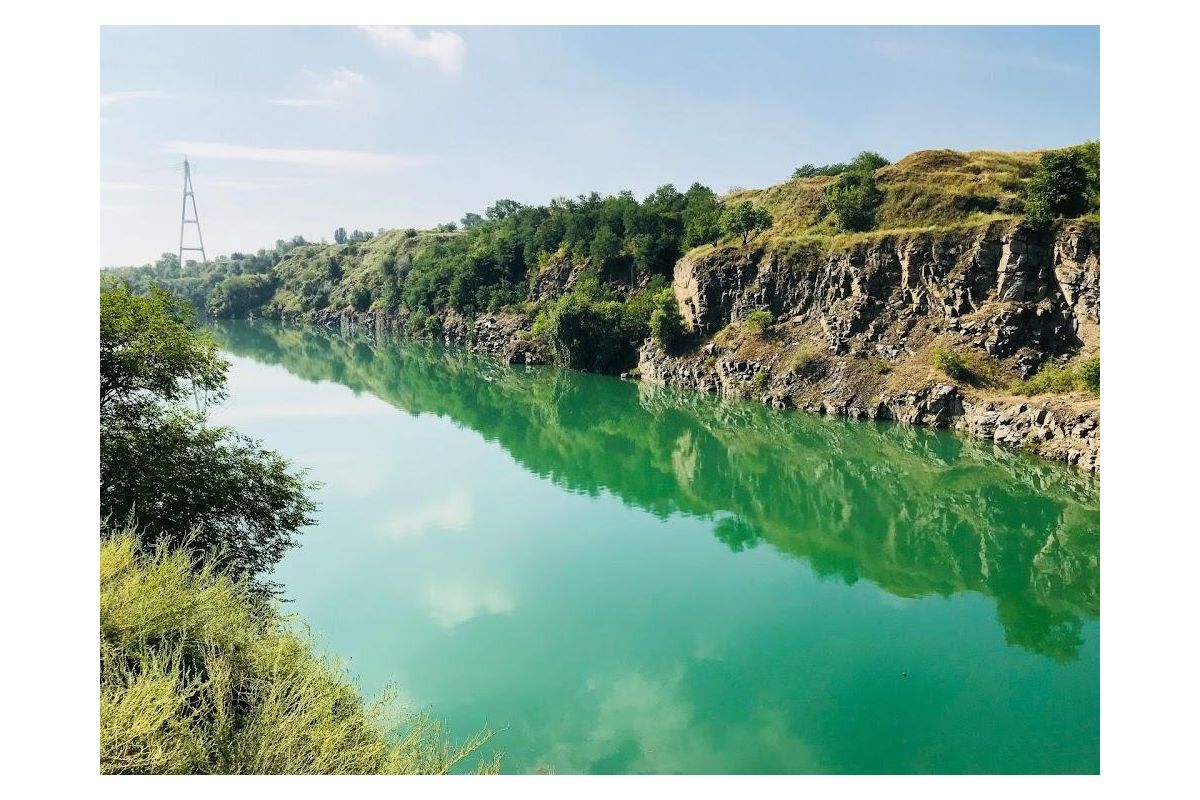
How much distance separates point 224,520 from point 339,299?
102 m

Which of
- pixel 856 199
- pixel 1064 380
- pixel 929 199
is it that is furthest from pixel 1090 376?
pixel 856 199

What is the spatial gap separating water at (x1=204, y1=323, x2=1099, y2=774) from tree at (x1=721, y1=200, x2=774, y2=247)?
18.0 meters

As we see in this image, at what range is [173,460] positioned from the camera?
17.1 metres

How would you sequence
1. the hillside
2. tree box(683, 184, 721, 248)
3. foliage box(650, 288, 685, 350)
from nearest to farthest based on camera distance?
1. the hillside
2. foliage box(650, 288, 685, 350)
3. tree box(683, 184, 721, 248)

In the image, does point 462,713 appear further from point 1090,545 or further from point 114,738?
point 1090,545

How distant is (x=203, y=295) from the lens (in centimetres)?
12262

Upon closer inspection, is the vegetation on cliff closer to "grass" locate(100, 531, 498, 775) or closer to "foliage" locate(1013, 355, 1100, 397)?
"foliage" locate(1013, 355, 1100, 397)

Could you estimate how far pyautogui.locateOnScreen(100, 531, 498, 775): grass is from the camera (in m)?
8.62

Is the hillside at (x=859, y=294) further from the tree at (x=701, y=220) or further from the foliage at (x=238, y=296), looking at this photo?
the foliage at (x=238, y=296)

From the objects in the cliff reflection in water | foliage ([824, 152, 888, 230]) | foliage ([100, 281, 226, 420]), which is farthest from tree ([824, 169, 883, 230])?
foliage ([100, 281, 226, 420])

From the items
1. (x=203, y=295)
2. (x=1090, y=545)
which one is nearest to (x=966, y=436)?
(x=1090, y=545)

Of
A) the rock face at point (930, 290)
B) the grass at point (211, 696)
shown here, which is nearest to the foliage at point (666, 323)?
the rock face at point (930, 290)

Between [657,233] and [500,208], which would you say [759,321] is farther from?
[500,208]

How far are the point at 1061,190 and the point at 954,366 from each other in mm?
10699
